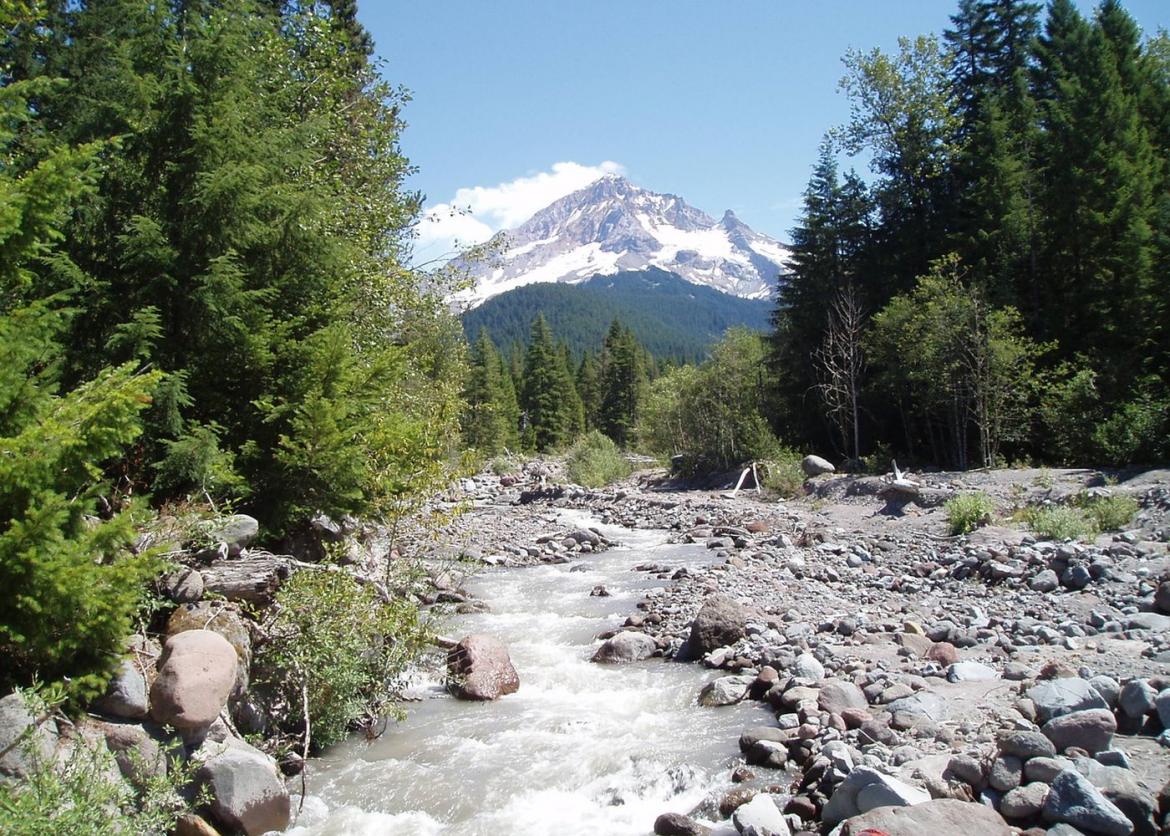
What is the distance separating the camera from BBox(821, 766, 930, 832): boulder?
210 inches

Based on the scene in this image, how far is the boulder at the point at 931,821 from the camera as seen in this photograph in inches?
192

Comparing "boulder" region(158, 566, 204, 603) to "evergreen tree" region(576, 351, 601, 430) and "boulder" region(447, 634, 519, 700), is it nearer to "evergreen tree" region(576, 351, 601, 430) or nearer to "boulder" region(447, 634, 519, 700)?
"boulder" region(447, 634, 519, 700)

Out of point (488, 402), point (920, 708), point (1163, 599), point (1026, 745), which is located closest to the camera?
point (1026, 745)

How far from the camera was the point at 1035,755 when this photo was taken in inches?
220

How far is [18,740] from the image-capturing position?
448 cm

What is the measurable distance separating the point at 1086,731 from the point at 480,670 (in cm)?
651

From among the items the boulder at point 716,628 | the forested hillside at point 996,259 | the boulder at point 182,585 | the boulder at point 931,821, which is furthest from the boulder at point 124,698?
the forested hillside at point 996,259

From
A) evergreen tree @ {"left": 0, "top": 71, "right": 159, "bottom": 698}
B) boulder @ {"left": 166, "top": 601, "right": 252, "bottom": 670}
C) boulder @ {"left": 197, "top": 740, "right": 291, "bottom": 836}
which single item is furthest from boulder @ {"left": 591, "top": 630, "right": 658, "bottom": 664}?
evergreen tree @ {"left": 0, "top": 71, "right": 159, "bottom": 698}

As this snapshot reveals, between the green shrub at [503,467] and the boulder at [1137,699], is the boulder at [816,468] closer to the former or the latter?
the green shrub at [503,467]

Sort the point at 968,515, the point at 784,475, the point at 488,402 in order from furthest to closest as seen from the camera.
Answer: the point at 488,402, the point at 784,475, the point at 968,515

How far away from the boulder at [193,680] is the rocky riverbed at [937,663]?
12.4 feet

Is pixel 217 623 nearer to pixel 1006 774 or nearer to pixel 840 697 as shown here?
pixel 840 697

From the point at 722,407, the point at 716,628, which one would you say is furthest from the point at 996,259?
the point at 716,628

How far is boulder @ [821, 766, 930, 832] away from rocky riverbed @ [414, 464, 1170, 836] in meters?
0.01
